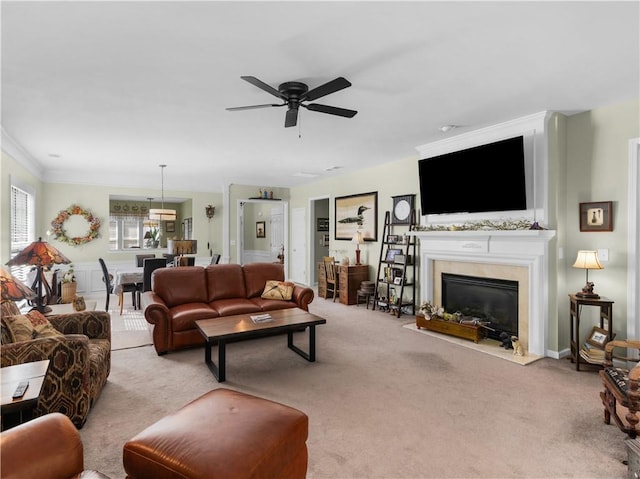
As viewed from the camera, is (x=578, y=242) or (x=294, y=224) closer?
(x=578, y=242)

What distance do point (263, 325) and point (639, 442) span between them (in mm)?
2704

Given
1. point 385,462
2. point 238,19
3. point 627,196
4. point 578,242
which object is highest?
point 238,19

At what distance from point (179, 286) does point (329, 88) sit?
123 inches

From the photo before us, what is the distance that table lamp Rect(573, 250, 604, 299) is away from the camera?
3.28 m

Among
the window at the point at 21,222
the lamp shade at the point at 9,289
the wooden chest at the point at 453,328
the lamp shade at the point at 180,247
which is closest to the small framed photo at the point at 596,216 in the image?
the wooden chest at the point at 453,328

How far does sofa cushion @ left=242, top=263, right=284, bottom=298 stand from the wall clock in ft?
6.98

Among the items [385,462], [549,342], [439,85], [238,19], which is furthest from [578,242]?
[238,19]

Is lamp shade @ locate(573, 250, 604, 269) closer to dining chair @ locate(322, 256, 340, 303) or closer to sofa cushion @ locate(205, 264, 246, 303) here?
sofa cushion @ locate(205, 264, 246, 303)

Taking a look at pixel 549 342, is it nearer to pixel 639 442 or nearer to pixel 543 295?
pixel 543 295

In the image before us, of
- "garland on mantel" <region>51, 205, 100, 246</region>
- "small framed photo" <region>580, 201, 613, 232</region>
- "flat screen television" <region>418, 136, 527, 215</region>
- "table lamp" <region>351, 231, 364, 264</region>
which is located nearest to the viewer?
"small framed photo" <region>580, 201, 613, 232</region>

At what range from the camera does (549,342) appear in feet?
12.3

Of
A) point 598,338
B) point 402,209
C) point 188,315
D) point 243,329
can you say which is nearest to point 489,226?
point 598,338

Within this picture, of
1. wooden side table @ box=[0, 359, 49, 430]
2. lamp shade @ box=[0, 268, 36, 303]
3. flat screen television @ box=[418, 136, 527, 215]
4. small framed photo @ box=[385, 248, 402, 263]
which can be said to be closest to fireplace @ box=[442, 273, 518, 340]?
flat screen television @ box=[418, 136, 527, 215]

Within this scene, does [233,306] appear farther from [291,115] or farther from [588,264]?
[588,264]
